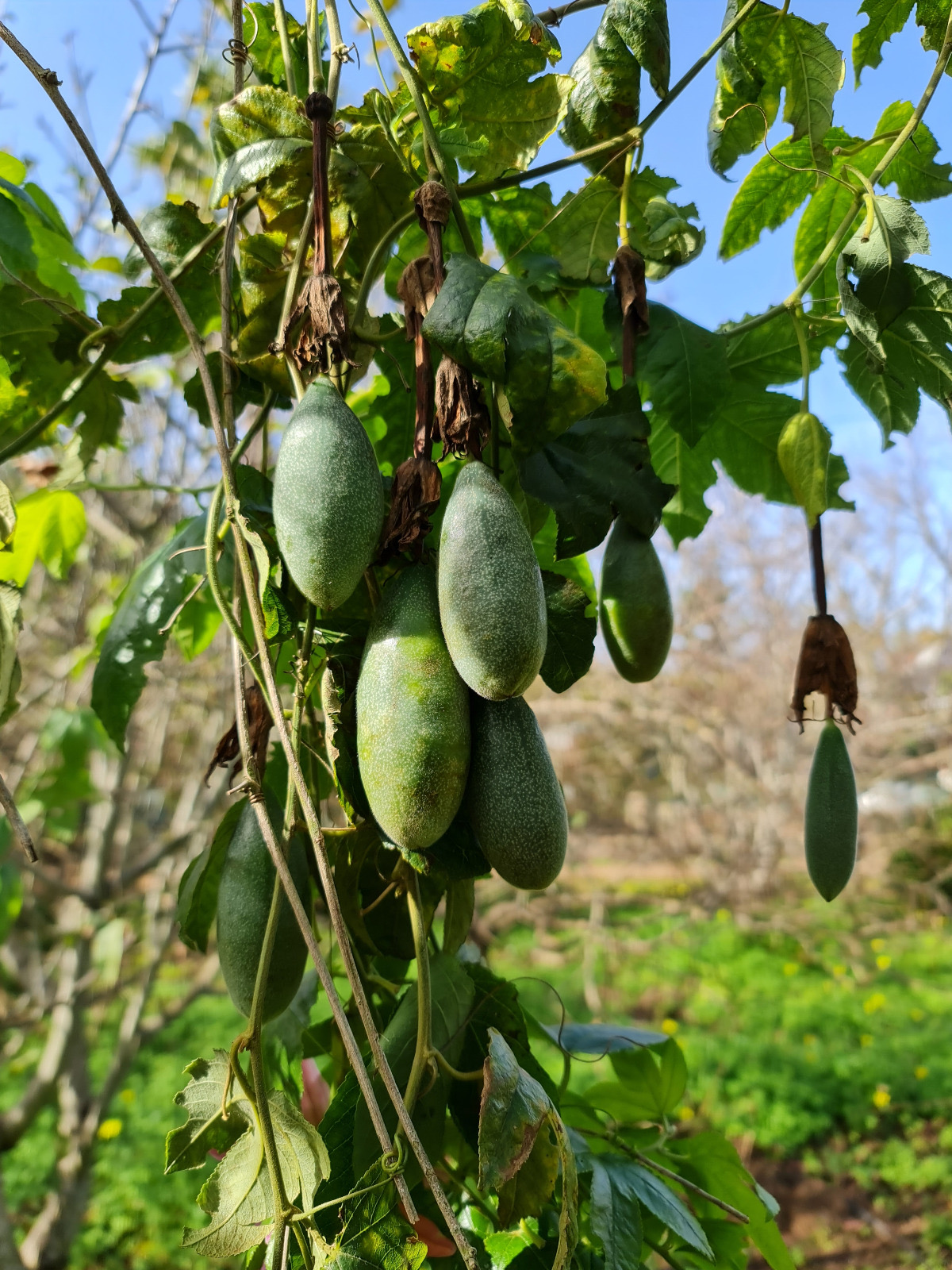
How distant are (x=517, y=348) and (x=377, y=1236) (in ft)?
1.56

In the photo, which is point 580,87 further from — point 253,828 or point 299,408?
point 253,828

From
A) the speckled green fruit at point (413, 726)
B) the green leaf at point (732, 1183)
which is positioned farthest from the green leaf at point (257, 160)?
the green leaf at point (732, 1183)

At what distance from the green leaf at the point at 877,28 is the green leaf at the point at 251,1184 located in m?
0.96

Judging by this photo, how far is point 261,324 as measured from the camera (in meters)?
0.78

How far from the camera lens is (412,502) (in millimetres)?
544

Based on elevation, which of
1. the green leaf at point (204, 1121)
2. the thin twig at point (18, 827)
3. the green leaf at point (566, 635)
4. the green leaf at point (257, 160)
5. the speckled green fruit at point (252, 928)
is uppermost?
the green leaf at point (257, 160)

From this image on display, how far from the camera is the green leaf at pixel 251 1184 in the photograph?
1.80 ft

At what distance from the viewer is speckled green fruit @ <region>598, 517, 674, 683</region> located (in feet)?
2.33

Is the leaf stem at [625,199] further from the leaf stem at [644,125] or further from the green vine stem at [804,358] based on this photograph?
the green vine stem at [804,358]

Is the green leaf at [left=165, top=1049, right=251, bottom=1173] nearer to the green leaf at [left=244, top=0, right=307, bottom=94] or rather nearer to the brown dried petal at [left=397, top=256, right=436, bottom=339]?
the brown dried petal at [left=397, top=256, right=436, bottom=339]

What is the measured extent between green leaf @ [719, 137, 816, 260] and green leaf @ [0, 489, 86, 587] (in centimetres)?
89

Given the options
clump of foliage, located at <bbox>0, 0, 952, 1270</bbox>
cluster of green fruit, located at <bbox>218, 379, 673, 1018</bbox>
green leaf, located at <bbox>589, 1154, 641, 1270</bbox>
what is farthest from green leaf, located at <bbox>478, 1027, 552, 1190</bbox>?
green leaf, located at <bbox>589, 1154, 641, 1270</bbox>

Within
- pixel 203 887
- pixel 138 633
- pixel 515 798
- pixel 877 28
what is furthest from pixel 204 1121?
pixel 877 28

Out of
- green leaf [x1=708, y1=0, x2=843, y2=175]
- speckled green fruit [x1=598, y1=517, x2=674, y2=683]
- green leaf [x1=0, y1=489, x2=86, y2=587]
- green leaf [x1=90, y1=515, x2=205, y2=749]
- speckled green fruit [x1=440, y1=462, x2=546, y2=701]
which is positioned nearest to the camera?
speckled green fruit [x1=440, y1=462, x2=546, y2=701]
